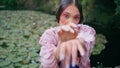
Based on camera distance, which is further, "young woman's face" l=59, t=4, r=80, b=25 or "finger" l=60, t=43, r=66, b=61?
"young woman's face" l=59, t=4, r=80, b=25

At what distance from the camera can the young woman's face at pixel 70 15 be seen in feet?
2.95

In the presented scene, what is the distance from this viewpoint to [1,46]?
4.39 meters

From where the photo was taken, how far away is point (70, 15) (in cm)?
90

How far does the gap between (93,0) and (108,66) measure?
349 cm

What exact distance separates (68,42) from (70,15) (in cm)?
13

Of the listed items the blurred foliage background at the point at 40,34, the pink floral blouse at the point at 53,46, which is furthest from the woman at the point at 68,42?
the blurred foliage background at the point at 40,34

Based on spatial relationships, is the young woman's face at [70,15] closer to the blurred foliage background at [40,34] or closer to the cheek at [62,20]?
the cheek at [62,20]

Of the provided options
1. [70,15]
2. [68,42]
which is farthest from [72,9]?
[68,42]

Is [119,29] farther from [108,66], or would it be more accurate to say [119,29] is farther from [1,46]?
[1,46]

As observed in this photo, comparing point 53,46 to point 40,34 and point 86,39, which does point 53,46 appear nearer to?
point 86,39

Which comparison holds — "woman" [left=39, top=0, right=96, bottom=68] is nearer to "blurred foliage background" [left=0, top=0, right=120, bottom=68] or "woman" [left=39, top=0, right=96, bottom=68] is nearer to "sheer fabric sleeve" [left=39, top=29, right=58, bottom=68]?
"sheer fabric sleeve" [left=39, top=29, right=58, bottom=68]

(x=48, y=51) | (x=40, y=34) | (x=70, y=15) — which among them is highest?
(x=70, y=15)

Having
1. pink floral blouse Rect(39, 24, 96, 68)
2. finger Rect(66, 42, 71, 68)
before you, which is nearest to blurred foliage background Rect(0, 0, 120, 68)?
pink floral blouse Rect(39, 24, 96, 68)

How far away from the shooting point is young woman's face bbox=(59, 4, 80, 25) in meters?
0.90
